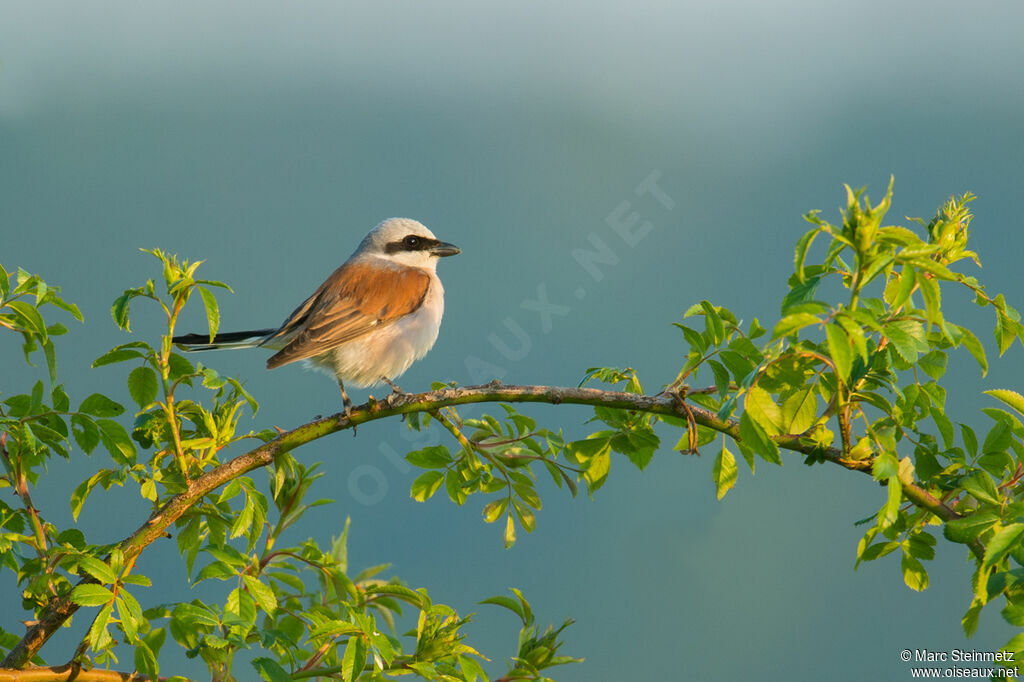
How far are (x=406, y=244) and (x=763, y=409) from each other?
4.23 m

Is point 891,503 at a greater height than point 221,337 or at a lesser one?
lesser

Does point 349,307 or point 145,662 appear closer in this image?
point 145,662

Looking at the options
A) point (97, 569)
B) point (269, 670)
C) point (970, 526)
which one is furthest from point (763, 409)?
point (97, 569)

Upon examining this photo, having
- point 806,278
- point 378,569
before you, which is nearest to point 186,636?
point 378,569

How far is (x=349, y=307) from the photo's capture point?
15.5 ft

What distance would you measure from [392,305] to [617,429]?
2.71m

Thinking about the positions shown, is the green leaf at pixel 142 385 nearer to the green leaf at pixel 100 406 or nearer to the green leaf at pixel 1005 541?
A: the green leaf at pixel 100 406

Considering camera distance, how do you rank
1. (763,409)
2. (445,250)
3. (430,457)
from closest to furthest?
1. (763,409)
2. (430,457)
3. (445,250)

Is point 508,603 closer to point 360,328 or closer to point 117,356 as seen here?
point 117,356

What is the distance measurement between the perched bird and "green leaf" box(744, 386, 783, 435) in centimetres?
253

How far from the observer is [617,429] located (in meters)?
2.44

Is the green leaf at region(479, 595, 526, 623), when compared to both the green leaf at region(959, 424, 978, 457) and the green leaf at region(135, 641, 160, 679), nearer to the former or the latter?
the green leaf at region(135, 641, 160, 679)

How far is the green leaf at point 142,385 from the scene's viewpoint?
2.45 m

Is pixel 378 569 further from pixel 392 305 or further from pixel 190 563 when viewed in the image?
pixel 392 305
